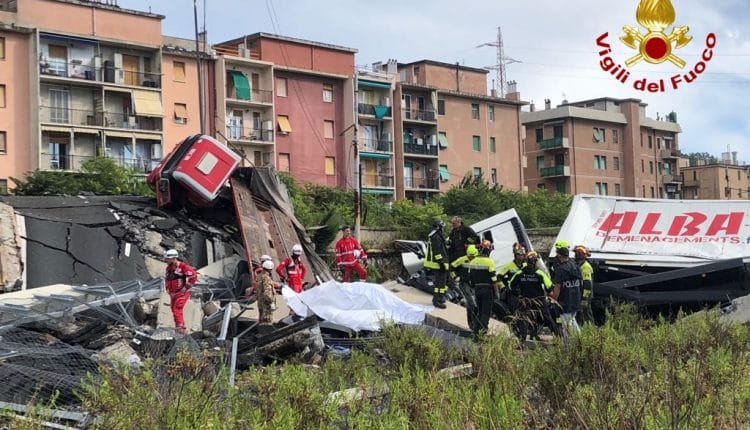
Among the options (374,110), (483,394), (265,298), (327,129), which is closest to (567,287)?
(265,298)

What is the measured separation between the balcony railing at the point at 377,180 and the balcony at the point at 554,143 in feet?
63.6

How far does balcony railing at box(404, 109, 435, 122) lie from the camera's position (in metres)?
54.8

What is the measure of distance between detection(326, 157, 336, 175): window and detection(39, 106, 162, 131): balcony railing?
11135 mm

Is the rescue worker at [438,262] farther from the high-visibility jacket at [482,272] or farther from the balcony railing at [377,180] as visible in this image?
the balcony railing at [377,180]

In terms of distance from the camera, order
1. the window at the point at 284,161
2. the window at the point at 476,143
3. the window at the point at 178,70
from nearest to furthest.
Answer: the window at the point at 178,70 < the window at the point at 284,161 < the window at the point at 476,143

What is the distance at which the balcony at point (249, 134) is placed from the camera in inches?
1780

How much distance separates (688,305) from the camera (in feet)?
43.6

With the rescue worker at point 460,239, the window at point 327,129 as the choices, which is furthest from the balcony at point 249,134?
the rescue worker at point 460,239

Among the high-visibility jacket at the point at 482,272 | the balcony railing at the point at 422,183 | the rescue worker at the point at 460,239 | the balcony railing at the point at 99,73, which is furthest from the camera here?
the balcony railing at the point at 422,183

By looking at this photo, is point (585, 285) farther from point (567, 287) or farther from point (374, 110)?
point (374, 110)

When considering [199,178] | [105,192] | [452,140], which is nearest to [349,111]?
[452,140]

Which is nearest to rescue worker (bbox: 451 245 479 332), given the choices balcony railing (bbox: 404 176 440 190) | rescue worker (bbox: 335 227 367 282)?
rescue worker (bbox: 335 227 367 282)

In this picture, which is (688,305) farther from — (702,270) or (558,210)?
(558,210)

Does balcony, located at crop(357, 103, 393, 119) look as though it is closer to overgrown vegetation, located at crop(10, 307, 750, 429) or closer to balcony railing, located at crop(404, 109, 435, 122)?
balcony railing, located at crop(404, 109, 435, 122)
